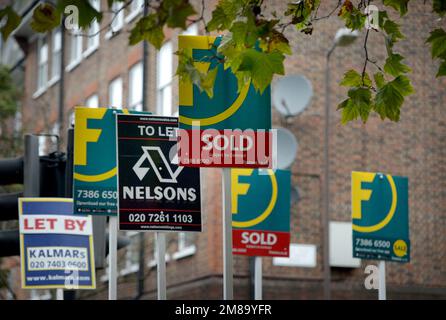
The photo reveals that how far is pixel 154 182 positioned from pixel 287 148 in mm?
18587

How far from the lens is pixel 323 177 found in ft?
109

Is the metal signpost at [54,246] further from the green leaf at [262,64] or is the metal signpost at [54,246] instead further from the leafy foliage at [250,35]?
the green leaf at [262,64]

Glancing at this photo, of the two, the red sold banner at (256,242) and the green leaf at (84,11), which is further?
the red sold banner at (256,242)

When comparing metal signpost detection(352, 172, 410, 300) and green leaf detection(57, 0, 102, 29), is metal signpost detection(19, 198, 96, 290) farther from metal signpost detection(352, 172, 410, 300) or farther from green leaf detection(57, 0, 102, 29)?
green leaf detection(57, 0, 102, 29)

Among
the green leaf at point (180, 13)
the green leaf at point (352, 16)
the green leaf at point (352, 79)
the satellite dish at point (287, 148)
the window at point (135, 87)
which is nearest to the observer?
the green leaf at point (180, 13)

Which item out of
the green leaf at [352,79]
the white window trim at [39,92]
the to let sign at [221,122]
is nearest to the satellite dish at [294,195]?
the white window trim at [39,92]

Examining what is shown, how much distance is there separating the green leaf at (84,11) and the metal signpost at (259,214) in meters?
7.62

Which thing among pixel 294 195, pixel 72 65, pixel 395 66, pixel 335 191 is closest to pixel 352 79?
pixel 395 66

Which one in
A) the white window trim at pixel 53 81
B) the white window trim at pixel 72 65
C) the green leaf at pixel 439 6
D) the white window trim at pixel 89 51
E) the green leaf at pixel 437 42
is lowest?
the green leaf at pixel 437 42

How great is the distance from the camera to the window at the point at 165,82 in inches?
1389

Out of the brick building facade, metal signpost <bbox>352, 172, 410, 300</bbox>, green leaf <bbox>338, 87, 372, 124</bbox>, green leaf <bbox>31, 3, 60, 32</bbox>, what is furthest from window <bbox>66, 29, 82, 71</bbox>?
green leaf <bbox>31, 3, 60, 32</bbox>

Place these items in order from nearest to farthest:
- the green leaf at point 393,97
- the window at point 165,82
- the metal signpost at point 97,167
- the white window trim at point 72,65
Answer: the green leaf at point 393,97 < the metal signpost at point 97,167 < the window at point 165,82 < the white window trim at point 72,65

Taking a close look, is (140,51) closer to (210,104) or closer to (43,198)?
(43,198)

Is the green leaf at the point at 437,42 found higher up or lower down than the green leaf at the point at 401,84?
higher up
